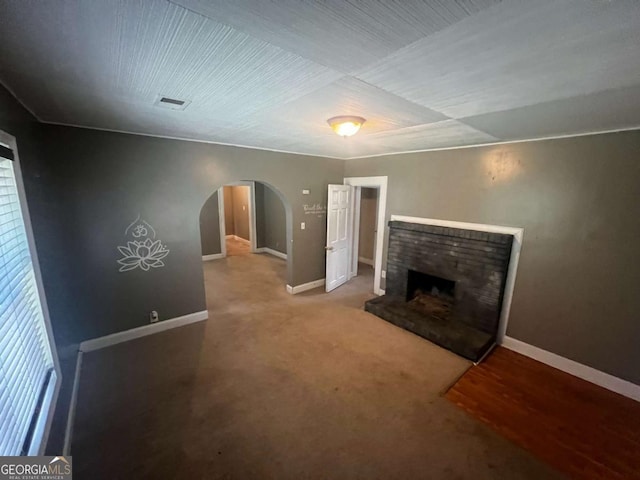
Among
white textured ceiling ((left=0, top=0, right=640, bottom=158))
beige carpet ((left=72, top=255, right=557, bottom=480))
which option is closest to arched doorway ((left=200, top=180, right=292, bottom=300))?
beige carpet ((left=72, top=255, right=557, bottom=480))

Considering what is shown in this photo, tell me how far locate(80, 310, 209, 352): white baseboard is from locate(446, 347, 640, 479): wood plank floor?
127 inches

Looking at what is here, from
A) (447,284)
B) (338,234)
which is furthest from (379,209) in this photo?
(447,284)

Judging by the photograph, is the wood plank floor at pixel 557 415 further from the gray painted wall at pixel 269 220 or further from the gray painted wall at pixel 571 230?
the gray painted wall at pixel 269 220

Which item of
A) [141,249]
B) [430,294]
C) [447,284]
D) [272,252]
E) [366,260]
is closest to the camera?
[141,249]

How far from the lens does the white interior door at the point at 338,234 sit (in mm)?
4537

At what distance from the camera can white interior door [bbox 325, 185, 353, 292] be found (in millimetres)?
4537

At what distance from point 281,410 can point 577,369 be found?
306 centimetres

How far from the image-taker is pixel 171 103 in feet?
5.94

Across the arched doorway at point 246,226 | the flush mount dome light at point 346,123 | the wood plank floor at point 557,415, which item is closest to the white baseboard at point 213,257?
the arched doorway at point 246,226

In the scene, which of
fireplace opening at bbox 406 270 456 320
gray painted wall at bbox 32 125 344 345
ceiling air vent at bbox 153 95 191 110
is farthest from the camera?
fireplace opening at bbox 406 270 456 320

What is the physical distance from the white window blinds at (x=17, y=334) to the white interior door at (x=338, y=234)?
11.5 ft

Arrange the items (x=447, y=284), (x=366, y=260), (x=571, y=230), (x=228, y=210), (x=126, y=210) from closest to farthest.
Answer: (x=571, y=230), (x=126, y=210), (x=447, y=284), (x=366, y=260), (x=228, y=210)

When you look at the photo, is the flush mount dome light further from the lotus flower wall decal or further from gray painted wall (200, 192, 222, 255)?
gray painted wall (200, 192, 222, 255)

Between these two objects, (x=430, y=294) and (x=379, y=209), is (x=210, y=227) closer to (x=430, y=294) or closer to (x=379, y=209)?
(x=379, y=209)
